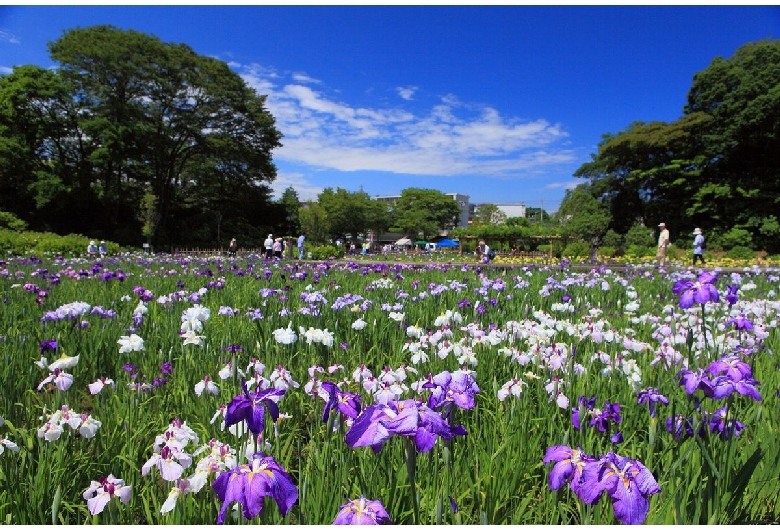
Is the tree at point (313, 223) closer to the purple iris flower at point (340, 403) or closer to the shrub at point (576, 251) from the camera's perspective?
the shrub at point (576, 251)

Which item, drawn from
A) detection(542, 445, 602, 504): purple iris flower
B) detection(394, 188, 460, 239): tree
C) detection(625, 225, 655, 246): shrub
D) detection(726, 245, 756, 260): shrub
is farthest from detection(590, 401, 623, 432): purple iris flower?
detection(394, 188, 460, 239): tree

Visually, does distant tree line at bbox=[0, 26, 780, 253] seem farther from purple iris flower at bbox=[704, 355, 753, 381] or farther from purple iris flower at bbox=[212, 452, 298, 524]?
purple iris flower at bbox=[212, 452, 298, 524]

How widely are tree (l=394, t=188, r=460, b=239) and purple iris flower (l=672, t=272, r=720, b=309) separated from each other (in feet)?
250

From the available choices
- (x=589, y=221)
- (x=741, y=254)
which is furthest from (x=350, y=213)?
(x=741, y=254)

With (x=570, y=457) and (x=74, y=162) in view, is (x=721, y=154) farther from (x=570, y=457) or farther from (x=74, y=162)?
(x=74, y=162)

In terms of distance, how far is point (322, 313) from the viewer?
4.58 metres

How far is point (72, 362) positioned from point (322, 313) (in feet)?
8.36

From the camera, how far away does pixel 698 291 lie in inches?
90.7

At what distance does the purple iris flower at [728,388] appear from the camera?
166cm

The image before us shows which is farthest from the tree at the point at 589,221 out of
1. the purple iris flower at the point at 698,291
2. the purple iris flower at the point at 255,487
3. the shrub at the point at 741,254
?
the purple iris flower at the point at 255,487

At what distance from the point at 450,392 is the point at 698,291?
5.39 ft

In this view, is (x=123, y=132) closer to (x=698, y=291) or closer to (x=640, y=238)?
(x=698, y=291)

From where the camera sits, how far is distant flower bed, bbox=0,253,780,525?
1.28m

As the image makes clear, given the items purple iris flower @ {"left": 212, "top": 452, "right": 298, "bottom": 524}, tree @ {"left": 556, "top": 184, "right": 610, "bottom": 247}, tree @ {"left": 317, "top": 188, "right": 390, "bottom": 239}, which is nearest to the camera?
purple iris flower @ {"left": 212, "top": 452, "right": 298, "bottom": 524}
